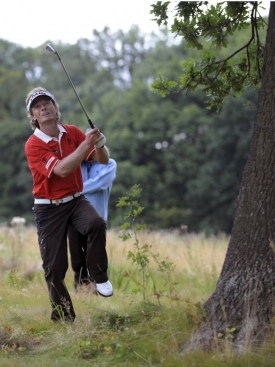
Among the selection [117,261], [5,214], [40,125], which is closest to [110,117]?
[5,214]

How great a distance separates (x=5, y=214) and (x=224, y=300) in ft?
147

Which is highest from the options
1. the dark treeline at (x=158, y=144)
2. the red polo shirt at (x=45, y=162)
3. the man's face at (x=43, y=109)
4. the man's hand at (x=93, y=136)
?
the man's face at (x=43, y=109)

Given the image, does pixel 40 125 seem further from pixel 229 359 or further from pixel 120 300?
pixel 229 359

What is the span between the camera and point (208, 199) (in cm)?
4353

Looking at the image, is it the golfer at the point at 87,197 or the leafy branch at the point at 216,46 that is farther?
the golfer at the point at 87,197

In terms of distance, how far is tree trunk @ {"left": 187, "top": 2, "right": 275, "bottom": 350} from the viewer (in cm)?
505

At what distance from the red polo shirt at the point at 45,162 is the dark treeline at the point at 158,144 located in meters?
31.5

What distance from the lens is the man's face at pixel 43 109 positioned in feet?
20.7

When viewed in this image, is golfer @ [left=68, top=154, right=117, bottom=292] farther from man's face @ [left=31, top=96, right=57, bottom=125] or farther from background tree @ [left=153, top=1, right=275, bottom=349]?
background tree @ [left=153, top=1, right=275, bottom=349]

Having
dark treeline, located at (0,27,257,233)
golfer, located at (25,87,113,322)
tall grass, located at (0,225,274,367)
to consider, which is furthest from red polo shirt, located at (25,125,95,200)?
dark treeline, located at (0,27,257,233)

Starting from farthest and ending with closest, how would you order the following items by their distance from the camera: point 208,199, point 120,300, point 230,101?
point 208,199
point 230,101
point 120,300

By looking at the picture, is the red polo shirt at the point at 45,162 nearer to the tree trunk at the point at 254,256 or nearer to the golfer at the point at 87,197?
the golfer at the point at 87,197

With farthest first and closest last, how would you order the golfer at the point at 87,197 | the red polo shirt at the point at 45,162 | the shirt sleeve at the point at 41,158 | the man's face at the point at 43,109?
the golfer at the point at 87,197, the man's face at the point at 43,109, the red polo shirt at the point at 45,162, the shirt sleeve at the point at 41,158

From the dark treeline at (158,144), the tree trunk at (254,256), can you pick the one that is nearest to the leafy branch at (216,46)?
the tree trunk at (254,256)
